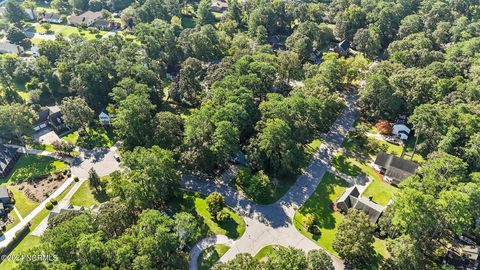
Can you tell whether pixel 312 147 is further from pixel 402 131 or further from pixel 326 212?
pixel 402 131

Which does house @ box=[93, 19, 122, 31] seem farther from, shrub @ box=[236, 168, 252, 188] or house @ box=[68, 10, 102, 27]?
shrub @ box=[236, 168, 252, 188]

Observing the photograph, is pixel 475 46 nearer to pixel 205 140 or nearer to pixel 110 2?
pixel 205 140

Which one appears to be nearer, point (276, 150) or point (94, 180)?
point (94, 180)

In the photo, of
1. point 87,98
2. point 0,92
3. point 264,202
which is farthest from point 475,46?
point 0,92

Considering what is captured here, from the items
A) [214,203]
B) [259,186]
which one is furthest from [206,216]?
[259,186]

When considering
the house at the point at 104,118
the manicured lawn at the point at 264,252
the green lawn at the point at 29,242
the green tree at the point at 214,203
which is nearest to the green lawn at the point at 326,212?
the manicured lawn at the point at 264,252

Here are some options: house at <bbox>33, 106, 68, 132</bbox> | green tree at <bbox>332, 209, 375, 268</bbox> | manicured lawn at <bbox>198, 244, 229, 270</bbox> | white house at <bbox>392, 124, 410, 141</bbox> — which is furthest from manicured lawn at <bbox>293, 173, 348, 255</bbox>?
house at <bbox>33, 106, 68, 132</bbox>
